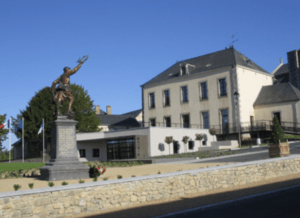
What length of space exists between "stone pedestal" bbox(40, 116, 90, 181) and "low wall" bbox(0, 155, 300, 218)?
211 inches

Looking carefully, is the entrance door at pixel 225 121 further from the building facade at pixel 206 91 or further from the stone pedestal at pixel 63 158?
the stone pedestal at pixel 63 158

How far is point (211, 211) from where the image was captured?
7.86m

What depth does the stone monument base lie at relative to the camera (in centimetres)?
1342

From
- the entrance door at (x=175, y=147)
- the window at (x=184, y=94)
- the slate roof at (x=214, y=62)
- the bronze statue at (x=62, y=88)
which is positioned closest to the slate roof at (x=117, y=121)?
the slate roof at (x=214, y=62)

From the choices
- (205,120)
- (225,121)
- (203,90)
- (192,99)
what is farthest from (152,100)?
(225,121)

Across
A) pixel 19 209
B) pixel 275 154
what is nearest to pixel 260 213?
pixel 19 209

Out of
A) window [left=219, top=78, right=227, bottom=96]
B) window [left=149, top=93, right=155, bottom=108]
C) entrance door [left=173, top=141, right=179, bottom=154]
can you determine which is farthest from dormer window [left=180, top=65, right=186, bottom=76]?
entrance door [left=173, top=141, right=179, bottom=154]

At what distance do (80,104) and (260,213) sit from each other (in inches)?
1649

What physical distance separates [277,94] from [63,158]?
111 feet

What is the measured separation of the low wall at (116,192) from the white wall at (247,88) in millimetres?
28558

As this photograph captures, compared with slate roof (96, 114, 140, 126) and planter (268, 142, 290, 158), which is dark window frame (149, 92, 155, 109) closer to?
slate roof (96, 114, 140, 126)

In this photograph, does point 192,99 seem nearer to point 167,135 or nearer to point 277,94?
point 277,94

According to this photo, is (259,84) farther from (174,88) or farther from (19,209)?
(19,209)

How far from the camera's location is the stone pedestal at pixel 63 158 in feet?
44.3
